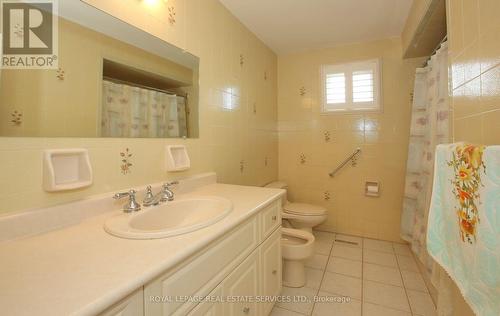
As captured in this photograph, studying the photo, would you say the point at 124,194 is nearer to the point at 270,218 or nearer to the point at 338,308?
the point at 270,218

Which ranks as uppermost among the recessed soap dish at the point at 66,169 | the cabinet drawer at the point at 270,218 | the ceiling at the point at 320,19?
the ceiling at the point at 320,19

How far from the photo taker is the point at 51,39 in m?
0.83

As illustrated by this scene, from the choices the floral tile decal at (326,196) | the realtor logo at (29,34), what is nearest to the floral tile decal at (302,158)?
the floral tile decal at (326,196)

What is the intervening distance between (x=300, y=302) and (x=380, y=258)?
98 centimetres

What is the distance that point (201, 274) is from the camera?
742 millimetres

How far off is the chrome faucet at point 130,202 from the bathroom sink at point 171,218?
0.03m

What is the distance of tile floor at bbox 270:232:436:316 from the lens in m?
1.42

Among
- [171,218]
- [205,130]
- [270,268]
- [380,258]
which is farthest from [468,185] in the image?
[380,258]

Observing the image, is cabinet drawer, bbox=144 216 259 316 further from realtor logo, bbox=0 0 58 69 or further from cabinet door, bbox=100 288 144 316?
realtor logo, bbox=0 0 58 69

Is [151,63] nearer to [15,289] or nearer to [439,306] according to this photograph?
[15,289]

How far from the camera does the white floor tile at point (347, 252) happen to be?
2053mm

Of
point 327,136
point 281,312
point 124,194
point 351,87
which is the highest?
point 351,87

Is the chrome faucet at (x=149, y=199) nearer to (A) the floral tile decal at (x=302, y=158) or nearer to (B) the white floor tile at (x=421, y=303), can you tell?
(B) the white floor tile at (x=421, y=303)

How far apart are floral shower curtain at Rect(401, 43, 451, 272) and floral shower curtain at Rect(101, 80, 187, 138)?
1.56 metres
